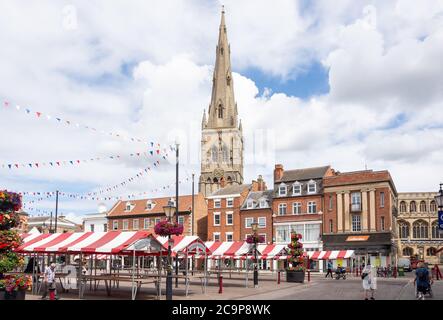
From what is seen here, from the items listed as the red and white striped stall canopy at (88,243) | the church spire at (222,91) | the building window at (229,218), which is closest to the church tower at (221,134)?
the church spire at (222,91)

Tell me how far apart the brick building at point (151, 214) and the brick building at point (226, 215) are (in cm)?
293

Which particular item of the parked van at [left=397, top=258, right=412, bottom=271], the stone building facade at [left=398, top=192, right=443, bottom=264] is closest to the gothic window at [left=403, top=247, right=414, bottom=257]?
the stone building facade at [left=398, top=192, right=443, bottom=264]

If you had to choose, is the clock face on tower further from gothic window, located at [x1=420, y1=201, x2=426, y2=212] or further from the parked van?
the parked van

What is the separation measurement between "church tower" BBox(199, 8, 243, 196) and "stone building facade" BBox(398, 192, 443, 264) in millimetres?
39457

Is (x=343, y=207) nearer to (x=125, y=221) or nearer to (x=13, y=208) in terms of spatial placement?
(x=125, y=221)

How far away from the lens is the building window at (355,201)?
193 feet

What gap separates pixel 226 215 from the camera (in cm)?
6806

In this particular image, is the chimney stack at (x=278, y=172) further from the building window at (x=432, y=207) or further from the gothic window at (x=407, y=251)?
the building window at (x=432, y=207)

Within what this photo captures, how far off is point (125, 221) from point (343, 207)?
107 feet

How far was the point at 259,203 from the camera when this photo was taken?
6688 cm

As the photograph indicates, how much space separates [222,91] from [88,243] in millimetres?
107053

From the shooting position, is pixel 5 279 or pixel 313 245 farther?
pixel 313 245
